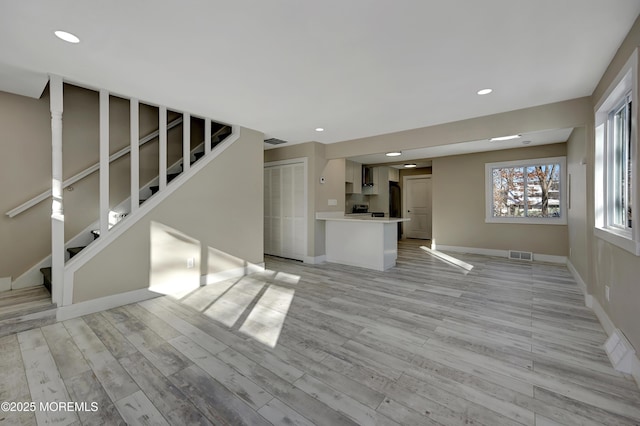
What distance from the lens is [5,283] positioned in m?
3.34

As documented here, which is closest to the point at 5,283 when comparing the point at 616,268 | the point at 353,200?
the point at 616,268

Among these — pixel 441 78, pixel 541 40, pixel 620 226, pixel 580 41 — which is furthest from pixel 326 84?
pixel 620 226

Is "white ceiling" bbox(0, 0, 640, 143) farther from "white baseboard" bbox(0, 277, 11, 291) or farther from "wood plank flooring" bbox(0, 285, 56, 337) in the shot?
"white baseboard" bbox(0, 277, 11, 291)

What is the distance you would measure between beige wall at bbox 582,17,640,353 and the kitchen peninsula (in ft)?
8.45

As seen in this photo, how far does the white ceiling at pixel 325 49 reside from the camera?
1804mm

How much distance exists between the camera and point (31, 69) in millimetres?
2633

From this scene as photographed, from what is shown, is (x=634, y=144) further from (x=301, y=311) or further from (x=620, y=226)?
(x=301, y=311)

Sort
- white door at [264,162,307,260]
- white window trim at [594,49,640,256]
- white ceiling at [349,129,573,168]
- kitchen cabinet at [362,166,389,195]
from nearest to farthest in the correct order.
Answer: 1. white window trim at [594,49,640,256]
2. white ceiling at [349,129,573,168]
3. white door at [264,162,307,260]
4. kitchen cabinet at [362,166,389,195]

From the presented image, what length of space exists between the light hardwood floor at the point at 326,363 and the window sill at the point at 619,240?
860mm

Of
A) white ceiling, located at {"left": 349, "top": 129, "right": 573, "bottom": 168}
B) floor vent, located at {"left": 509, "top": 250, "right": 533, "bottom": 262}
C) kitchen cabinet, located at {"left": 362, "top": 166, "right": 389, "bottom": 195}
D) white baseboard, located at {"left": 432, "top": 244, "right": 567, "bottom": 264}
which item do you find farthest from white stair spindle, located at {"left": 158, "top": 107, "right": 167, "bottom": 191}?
floor vent, located at {"left": 509, "top": 250, "right": 533, "bottom": 262}

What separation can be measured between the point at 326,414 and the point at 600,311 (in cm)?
306

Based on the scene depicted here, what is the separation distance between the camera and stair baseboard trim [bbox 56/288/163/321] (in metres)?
2.82

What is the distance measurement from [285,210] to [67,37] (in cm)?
418

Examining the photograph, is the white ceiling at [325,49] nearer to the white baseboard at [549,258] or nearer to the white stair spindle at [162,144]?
the white stair spindle at [162,144]
